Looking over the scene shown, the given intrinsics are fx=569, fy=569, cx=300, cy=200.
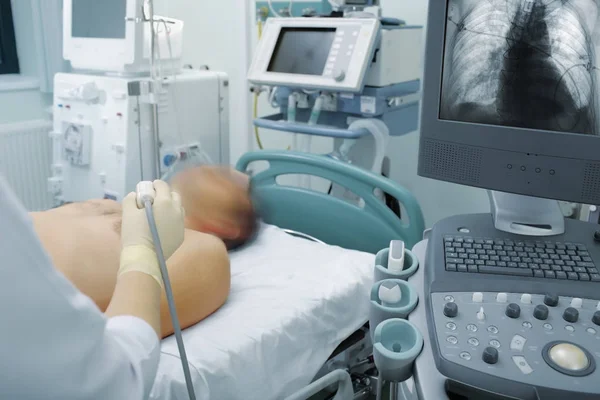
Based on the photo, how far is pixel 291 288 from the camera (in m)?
1.47

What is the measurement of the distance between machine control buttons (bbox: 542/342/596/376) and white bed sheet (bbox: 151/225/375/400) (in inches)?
26.7

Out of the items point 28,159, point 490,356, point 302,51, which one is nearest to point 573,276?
point 490,356

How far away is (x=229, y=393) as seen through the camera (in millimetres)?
1193

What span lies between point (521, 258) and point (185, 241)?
2.64 ft

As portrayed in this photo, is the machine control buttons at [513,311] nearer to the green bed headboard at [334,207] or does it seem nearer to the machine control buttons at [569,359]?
the machine control buttons at [569,359]

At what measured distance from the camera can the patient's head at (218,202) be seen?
5.04 feet

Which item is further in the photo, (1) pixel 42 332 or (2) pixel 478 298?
(2) pixel 478 298

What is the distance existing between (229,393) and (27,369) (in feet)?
2.18

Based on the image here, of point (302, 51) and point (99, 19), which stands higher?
point (99, 19)

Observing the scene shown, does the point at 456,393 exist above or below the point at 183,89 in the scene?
below

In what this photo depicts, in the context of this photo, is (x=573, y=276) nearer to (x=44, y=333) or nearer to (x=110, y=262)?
(x=44, y=333)

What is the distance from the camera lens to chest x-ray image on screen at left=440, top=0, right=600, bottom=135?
3.15 feet

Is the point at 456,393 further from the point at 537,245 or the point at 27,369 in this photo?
the point at 27,369

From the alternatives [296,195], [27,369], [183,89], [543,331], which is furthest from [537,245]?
[183,89]
